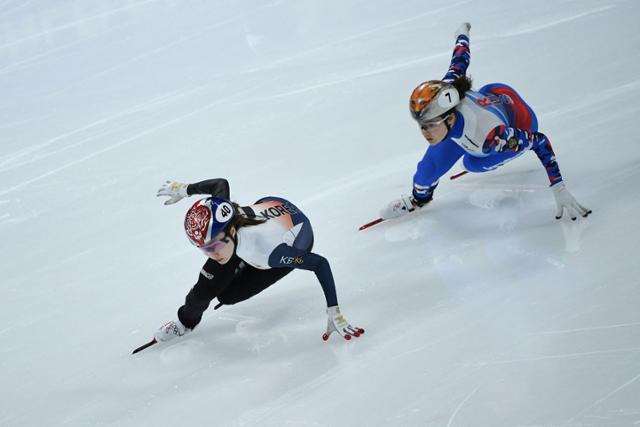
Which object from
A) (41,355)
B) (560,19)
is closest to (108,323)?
(41,355)

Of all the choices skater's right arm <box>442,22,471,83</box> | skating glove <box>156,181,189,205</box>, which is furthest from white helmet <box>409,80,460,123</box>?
skating glove <box>156,181,189,205</box>

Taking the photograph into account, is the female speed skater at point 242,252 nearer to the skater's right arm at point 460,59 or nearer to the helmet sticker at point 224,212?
the helmet sticker at point 224,212

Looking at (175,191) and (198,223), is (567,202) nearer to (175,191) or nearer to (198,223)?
(198,223)

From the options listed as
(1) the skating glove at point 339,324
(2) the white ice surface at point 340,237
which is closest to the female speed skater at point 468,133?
(2) the white ice surface at point 340,237

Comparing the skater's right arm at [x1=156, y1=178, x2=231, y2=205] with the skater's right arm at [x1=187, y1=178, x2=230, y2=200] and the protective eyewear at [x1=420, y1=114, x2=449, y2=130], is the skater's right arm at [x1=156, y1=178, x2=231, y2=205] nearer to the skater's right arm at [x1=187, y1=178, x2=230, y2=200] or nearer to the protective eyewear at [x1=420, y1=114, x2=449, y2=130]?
the skater's right arm at [x1=187, y1=178, x2=230, y2=200]

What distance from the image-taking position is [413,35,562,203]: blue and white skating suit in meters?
3.16

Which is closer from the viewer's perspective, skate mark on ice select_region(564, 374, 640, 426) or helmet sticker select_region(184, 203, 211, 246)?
skate mark on ice select_region(564, 374, 640, 426)

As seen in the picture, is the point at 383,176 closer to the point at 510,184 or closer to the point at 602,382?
the point at 510,184

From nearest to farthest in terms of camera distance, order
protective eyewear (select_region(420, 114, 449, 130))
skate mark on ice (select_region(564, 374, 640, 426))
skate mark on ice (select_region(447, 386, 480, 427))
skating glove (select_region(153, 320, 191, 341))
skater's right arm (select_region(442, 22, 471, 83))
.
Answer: skate mark on ice (select_region(564, 374, 640, 426))
skate mark on ice (select_region(447, 386, 480, 427))
skating glove (select_region(153, 320, 191, 341))
protective eyewear (select_region(420, 114, 449, 130))
skater's right arm (select_region(442, 22, 471, 83))

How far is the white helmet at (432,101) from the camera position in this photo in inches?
123

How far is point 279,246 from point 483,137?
1.22 m

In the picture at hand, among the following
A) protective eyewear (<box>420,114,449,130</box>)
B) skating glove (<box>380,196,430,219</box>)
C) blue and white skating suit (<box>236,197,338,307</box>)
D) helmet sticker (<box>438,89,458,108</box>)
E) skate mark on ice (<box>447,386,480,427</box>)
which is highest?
helmet sticker (<box>438,89,458,108</box>)

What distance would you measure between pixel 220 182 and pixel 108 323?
3.15ft

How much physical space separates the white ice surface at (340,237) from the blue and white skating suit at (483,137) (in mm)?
245
